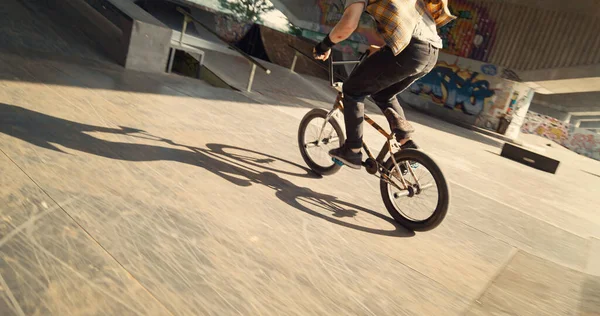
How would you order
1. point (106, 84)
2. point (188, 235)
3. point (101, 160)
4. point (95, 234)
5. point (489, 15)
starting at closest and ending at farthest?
point (95, 234) < point (188, 235) < point (101, 160) < point (106, 84) < point (489, 15)

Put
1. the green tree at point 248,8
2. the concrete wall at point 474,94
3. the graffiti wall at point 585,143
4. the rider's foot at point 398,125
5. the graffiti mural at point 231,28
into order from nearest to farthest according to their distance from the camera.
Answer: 1. the rider's foot at point 398,125
2. the green tree at point 248,8
3. the graffiti mural at point 231,28
4. the concrete wall at point 474,94
5. the graffiti wall at point 585,143

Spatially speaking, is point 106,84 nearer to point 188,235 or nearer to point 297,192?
point 297,192

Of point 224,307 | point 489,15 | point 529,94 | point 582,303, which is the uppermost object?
point 489,15

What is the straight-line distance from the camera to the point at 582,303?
9.91ft

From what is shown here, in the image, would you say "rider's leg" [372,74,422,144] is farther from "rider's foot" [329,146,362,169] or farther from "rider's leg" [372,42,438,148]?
"rider's foot" [329,146,362,169]

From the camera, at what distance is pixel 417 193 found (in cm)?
360

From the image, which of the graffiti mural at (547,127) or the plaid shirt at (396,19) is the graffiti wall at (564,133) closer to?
the graffiti mural at (547,127)

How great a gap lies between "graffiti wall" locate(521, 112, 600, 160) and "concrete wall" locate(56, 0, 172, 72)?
26075 mm

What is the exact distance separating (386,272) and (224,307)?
121cm

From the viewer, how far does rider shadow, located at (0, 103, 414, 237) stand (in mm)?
3543

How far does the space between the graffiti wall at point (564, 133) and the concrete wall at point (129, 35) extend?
26.1m

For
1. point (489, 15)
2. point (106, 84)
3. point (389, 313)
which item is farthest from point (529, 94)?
point (389, 313)

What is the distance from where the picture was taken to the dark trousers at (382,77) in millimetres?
3426

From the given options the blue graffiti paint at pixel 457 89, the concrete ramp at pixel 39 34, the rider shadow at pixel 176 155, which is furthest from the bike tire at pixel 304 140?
the blue graffiti paint at pixel 457 89
